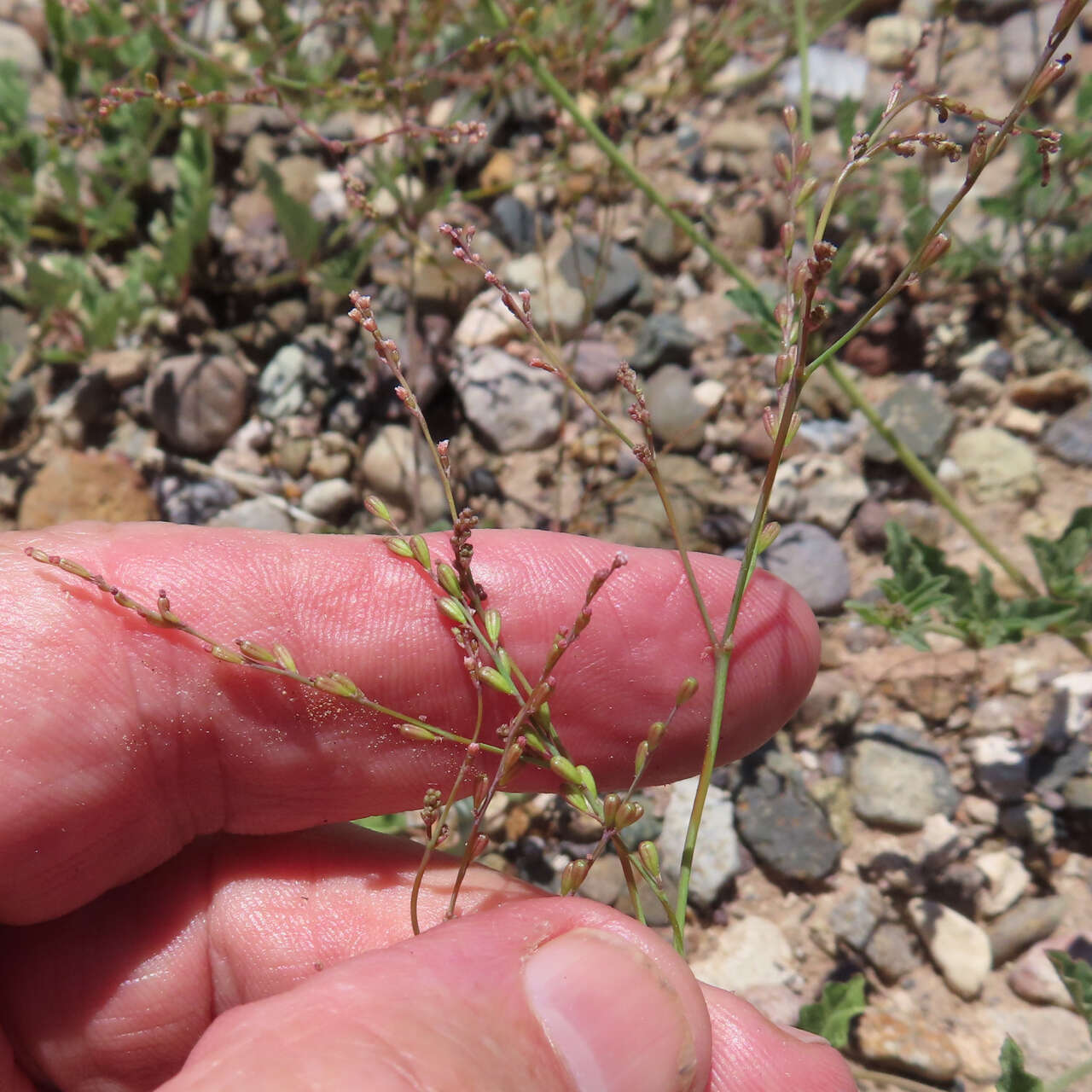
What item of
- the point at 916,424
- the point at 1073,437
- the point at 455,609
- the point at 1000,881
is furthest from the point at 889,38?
the point at 455,609

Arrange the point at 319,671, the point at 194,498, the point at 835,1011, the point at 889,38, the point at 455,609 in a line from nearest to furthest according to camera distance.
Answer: the point at 455,609 < the point at 319,671 < the point at 835,1011 < the point at 194,498 < the point at 889,38

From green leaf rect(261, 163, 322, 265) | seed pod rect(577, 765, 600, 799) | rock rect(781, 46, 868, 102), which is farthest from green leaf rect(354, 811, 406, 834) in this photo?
rock rect(781, 46, 868, 102)

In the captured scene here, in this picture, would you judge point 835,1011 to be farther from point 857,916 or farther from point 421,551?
point 421,551

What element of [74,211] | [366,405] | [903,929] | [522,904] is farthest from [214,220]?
[903,929]

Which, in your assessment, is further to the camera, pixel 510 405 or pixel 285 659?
pixel 510 405

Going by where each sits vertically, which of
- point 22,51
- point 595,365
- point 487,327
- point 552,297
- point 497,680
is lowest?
point 497,680

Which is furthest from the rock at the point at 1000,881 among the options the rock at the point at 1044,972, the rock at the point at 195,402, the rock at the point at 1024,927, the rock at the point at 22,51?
the rock at the point at 22,51

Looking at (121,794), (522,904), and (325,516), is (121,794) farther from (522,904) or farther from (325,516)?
(325,516)
